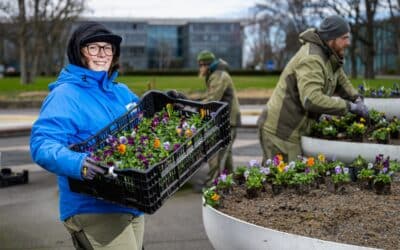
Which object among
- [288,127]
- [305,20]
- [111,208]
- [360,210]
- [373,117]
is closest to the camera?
[111,208]

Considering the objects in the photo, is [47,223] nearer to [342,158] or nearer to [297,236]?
[342,158]

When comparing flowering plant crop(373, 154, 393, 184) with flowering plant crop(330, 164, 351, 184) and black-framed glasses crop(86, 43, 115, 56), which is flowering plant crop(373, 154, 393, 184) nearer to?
flowering plant crop(330, 164, 351, 184)

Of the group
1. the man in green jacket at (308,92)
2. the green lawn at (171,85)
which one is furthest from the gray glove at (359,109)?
the green lawn at (171,85)

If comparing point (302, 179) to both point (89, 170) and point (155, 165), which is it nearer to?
point (155, 165)

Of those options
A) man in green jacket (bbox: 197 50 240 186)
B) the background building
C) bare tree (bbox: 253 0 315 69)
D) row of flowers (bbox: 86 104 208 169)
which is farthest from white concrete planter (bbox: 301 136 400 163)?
the background building

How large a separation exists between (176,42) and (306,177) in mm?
110280

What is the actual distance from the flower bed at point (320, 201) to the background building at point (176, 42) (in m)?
99.5

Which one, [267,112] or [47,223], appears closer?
[267,112]

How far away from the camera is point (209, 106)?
3289mm

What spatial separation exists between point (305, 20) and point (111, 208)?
5123 centimetres

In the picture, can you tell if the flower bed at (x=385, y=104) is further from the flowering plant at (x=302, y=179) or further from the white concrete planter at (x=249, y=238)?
the white concrete planter at (x=249, y=238)

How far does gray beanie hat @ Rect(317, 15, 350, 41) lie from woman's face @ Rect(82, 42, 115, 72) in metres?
2.16

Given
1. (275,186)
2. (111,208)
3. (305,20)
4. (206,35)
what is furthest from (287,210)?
(206,35)

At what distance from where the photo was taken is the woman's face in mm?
2996
